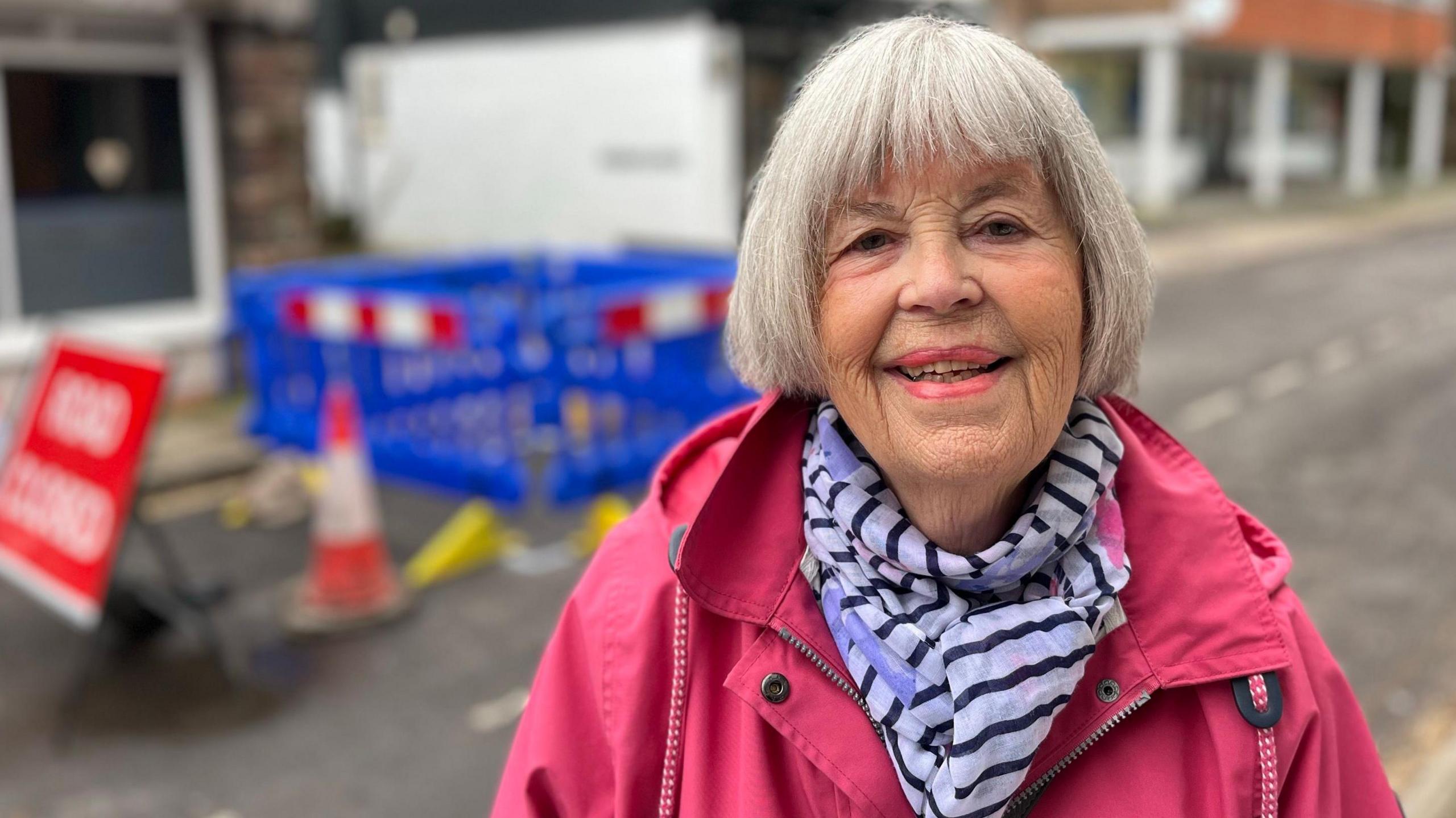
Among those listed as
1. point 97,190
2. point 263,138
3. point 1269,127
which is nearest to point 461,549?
point 97,190

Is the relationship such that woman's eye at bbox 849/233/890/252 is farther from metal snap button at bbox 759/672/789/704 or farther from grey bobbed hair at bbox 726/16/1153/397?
metal snap button at bbox 759/672/789/704

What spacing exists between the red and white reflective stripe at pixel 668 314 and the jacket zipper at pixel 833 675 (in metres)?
5.69

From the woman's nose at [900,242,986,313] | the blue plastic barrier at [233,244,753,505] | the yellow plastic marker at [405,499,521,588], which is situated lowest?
the yellow plastic marker at [405,499,521,588]

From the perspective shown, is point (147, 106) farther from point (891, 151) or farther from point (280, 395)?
point (891, 151)

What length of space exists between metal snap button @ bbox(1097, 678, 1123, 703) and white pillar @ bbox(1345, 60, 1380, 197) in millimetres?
38320

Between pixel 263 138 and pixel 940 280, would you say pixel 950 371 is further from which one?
pixel 263 138

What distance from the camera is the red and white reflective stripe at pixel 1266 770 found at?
1.54 metres

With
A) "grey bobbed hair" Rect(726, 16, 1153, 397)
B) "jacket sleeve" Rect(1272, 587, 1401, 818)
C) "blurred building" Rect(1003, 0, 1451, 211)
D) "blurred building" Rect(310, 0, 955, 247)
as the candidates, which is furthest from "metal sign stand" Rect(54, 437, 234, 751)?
"blurred building" Rect(1003, 0, 1451, 211)

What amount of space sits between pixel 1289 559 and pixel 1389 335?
41.6 ft

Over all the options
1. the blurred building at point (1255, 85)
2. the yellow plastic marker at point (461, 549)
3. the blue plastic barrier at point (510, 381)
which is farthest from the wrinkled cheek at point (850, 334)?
the blurred building at point (1255, 85)

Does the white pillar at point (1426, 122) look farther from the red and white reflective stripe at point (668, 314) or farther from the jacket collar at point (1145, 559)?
the jacket collar at point (1145, 559)

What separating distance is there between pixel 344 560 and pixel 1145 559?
14.6 feet

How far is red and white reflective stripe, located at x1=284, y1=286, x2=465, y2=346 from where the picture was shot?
726 cm

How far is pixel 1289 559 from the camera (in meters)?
1.72
